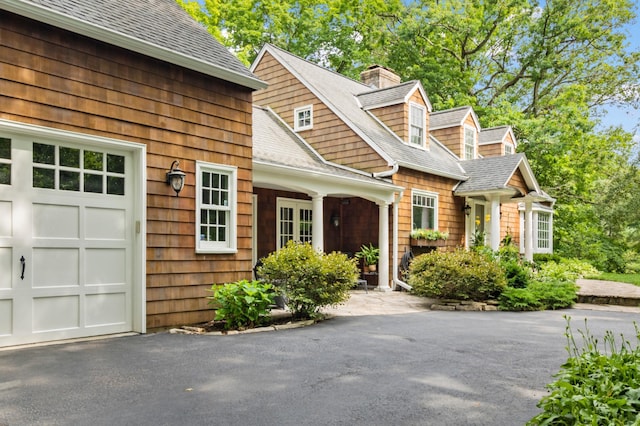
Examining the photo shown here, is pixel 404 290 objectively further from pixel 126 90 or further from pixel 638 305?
pixel 126 90

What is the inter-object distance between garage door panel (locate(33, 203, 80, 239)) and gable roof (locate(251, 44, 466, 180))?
27.9ft

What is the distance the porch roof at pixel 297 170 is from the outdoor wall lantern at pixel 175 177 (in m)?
2.36

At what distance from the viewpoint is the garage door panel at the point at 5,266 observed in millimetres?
5566

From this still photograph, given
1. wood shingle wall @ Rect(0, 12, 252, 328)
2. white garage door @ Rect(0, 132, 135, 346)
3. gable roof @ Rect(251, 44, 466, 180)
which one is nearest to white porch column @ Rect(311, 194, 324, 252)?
gable roof @ Rect(251, 44, 466, 180)

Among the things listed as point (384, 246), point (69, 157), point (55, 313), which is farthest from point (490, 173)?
point (55, 313)

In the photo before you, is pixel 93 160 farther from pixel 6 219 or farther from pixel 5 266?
pixel 5 266

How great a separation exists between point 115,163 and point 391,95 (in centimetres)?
1039

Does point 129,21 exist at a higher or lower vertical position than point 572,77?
lower

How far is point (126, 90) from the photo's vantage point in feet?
21.7

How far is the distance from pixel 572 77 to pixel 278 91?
18384 millimetres

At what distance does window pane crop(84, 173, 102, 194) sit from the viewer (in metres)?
6.38

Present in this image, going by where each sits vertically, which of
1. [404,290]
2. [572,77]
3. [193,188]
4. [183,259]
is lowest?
[404,290]

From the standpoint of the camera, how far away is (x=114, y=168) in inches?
263

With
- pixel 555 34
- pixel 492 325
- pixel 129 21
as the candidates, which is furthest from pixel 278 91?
pixel 555 34
